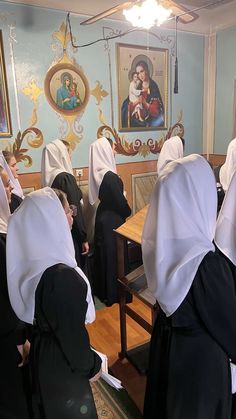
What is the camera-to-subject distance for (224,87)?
17.8 feet

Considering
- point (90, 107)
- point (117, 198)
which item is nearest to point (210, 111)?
point (90, 107)

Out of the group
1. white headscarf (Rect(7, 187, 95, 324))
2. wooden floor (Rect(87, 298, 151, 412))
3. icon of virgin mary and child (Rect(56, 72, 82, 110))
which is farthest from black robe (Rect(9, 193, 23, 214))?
icon of virgin mary and child (Rect(56, 72, 82, 110))

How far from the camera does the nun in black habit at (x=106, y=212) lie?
3635 millimetres

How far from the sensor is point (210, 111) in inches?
225

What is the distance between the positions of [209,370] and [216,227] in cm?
65

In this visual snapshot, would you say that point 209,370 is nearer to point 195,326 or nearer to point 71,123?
point 195,326

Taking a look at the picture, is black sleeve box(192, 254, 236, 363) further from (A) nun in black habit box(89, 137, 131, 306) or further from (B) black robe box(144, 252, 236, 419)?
(A) nun in black habit box(89, 137, 131, 306)

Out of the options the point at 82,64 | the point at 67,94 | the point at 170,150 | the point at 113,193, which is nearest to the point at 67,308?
the point at 113,193

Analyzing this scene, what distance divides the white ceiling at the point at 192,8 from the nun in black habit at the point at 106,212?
181cm

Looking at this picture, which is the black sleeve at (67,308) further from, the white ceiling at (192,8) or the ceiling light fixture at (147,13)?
the white ceiling at (192,8)

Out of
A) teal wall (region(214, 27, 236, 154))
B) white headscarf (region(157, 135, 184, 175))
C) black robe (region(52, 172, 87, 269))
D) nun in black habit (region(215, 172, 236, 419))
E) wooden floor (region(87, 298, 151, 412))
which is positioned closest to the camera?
nun in black habit (region(215, 172, 236, 419))

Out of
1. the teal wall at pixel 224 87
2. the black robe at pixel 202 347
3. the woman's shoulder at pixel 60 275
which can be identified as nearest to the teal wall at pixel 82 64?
the teal wall at pixel 224 87

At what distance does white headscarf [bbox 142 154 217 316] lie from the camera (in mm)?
1409

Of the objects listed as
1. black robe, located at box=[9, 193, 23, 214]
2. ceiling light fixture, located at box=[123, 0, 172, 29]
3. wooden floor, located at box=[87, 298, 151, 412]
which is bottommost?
wooden floor, located at box=[87, 298, 151, 412]
